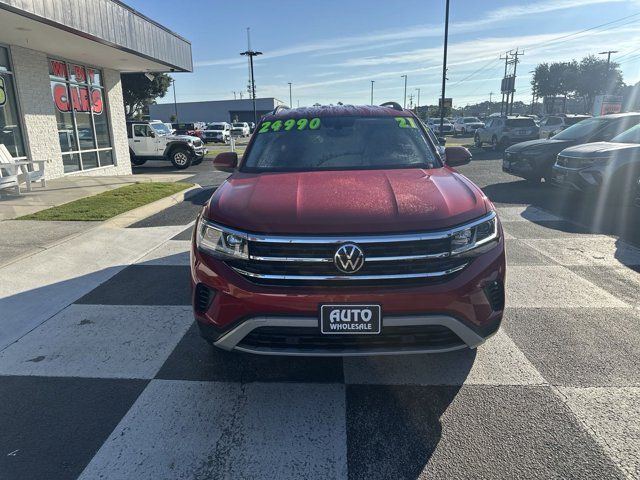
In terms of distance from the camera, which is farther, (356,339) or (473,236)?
(473,236)

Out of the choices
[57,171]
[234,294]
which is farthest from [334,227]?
[57,171]

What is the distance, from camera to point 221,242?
2627 millimetres

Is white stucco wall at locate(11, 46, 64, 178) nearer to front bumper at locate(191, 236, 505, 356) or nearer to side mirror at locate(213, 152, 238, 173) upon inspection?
side mirror at locate(213, 152, 238, 173)

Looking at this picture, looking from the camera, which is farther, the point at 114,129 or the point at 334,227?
the point at 114,129

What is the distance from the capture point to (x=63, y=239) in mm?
6324

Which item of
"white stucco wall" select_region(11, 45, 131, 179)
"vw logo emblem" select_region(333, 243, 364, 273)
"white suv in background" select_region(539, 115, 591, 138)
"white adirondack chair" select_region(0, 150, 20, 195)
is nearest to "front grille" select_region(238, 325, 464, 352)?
"vw logo emblem" select_region(333, 243, 364, 273)

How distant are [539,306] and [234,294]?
3.11 m

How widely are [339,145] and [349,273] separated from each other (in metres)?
1.77

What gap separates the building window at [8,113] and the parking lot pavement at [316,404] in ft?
30.1

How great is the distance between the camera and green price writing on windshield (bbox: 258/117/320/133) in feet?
13.6

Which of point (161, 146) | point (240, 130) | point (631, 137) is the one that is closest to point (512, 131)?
point (631, 137)

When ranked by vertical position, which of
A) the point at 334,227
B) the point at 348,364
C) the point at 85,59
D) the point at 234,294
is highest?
the point at 85,59

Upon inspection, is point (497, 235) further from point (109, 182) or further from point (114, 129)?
point (114, 129)

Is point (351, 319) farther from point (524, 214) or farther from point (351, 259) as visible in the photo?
point (524, 214)
